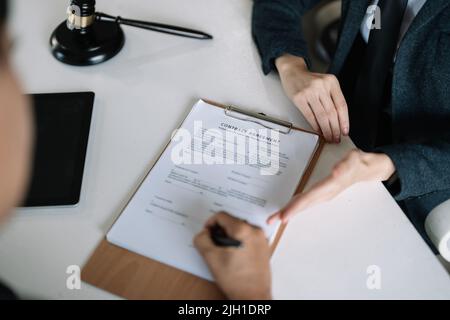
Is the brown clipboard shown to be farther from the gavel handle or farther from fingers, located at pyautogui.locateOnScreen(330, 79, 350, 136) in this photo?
the gavel handle

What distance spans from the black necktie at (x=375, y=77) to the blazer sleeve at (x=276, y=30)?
170 millimetres

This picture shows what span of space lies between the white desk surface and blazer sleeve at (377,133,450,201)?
0.06 m

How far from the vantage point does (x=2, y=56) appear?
44 cm

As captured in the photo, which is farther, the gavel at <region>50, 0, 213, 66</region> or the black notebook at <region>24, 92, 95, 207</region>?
the gavel at <region>50, 0, 213, 66</region>

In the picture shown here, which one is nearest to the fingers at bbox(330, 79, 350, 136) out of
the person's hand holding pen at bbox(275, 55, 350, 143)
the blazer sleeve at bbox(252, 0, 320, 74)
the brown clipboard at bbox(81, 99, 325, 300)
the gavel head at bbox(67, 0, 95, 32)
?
the person's hand holding pen at bbox(275, 55, 350, 143)

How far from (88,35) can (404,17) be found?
2.26ft

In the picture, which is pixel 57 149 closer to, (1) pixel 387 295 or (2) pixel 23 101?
(2) pixel 23 101

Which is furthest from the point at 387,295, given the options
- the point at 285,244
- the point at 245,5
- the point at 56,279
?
the point at 245,5

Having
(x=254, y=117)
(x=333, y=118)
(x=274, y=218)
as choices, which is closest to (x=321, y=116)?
(x=333, y=118)

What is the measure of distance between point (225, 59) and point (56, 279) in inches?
21.4

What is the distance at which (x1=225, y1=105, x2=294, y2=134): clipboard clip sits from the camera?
0.78 metres

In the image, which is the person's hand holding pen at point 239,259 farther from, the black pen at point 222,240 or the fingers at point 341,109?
the fingers at point 341,109

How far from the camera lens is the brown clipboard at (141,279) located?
590mm

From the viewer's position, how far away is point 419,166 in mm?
732
